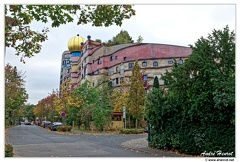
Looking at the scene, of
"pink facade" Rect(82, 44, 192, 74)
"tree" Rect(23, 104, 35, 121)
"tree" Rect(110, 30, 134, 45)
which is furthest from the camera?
"tree" Rect(23, 104, 35, 121)

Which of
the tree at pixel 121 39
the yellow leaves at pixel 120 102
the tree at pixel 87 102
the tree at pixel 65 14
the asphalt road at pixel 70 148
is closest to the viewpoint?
the tree at pixel 65 14

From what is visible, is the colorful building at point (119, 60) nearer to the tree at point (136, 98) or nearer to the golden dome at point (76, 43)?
the golden dome at point (76, 43)

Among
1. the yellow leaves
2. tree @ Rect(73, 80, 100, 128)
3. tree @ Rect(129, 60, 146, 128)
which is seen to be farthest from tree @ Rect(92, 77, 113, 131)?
tree @ Rect(129, 60, 146, 128)

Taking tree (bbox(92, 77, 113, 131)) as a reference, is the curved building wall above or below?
above

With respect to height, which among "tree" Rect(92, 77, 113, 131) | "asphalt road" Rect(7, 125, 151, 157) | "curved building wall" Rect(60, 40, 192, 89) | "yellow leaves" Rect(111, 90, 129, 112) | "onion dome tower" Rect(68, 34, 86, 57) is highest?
"onion dome tower" Rect(68, 34, 86, 57)

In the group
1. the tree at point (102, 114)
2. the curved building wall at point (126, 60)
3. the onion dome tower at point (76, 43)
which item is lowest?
the tree at point (102, 114)

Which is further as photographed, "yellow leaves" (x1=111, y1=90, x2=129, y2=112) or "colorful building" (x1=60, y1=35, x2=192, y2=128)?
"colorful building" (x1=60, y1=35, x2=192, y2=128)

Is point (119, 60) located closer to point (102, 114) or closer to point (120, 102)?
point (120, 102)

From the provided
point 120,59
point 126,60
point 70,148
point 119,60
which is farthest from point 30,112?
point 70,148

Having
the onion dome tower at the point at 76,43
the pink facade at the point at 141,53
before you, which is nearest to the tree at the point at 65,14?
the pink facade at the point at 141,53

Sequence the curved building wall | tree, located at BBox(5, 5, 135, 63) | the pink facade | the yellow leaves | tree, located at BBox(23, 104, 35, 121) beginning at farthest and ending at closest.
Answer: tree, located at BBox(23, 104, 35, 121), the pink facade, the curved building wall, the yellow leaves, tree, located at BBox(5, 5, 135, 63)

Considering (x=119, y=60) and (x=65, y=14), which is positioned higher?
(x=119, y=60)

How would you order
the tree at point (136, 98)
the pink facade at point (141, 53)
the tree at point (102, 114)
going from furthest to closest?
the pink facade at point (141, 53)
the tree at point (136, 98)
the tree at point (102, 114)

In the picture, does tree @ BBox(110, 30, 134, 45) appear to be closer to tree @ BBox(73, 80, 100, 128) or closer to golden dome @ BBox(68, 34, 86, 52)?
golden dome @ BBox(68, 34, 86, 52)
